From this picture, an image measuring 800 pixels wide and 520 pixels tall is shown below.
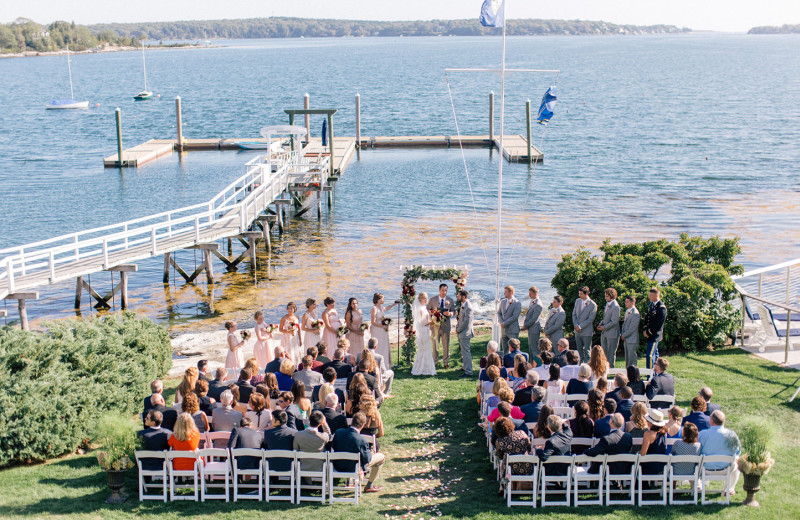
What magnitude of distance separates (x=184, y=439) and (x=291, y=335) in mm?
5786

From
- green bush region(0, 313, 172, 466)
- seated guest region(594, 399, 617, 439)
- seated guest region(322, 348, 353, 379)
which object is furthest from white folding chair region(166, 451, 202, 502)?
seated guest region(594, 399, 617, 439)

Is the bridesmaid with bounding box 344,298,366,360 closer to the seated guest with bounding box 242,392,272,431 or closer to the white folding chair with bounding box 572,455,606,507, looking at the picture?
the seated guest with bounding box 242,392,272,431

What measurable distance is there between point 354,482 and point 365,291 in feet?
46.9

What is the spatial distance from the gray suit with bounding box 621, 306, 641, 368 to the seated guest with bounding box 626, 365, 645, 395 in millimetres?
2811

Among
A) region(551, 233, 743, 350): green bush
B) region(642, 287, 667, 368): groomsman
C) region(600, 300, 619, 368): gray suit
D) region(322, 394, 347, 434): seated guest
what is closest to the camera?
region(322, 394, 347, 434): seated guest

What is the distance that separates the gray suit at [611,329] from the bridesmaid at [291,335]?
19.2ft

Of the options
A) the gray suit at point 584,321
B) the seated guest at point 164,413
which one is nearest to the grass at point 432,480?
the seated guest at point 164,413

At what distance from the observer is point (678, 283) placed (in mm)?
17203

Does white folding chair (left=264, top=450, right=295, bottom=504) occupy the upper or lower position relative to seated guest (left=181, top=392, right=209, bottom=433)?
lower

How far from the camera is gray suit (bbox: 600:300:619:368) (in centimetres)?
1515

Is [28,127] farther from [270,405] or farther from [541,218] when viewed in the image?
[270,405]

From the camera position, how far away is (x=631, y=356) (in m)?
15.4

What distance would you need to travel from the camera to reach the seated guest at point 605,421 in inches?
415

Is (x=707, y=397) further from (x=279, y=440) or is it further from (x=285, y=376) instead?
(x=285, y=376)
